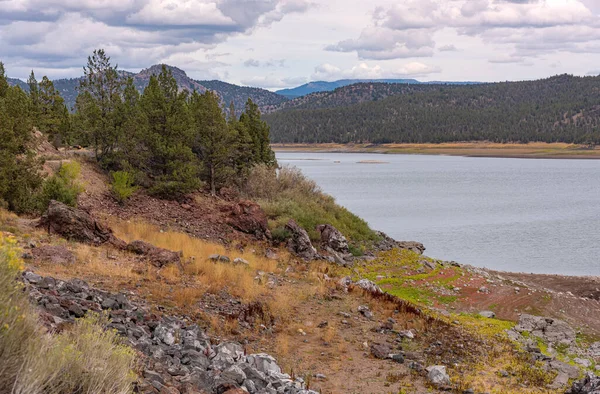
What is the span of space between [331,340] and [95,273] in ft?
18.2

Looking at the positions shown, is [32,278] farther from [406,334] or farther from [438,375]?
[406,334]

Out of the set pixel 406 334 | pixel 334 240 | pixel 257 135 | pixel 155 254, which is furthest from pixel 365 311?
pixel 257 135

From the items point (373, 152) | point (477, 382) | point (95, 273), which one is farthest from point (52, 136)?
point (373, 152)

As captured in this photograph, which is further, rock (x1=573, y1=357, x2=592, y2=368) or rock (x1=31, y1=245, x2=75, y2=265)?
rock (x1=573, y1=357, x2=592, y2=368)

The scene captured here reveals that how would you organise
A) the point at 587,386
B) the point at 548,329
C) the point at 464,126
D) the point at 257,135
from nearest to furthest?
the point at 587,386
the point at 548,329
the point at 257,135
the point at 464,126

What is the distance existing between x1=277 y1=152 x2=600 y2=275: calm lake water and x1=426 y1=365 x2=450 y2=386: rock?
69.9ft

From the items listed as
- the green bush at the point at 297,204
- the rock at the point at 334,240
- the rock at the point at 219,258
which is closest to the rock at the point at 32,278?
the rock at the point at 219,258

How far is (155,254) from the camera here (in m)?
15.3

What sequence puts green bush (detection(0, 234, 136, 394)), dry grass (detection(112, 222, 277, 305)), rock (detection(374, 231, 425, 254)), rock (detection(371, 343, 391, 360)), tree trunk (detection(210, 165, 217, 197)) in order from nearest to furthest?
1. green bush (detection(0, 234, 136, 394))
2. rock (detection(371, 343, 391, 360))
3. dry grass (detection(112, 222, 277, 305))
4. rock (detection(374, 231, 425, 254))
5. tree trunk (detection(210, 165, 217, 197))

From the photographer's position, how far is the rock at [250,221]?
80.4ft

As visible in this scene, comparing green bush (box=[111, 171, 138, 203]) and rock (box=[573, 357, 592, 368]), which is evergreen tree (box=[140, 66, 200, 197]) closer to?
green bush (box=[111, 171, 138, 203])

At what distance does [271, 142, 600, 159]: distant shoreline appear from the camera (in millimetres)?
129875

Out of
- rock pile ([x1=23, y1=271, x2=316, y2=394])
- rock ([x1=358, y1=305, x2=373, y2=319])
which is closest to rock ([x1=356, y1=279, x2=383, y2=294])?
rock ([x1=358, y1=305, x2=373, y2=319])

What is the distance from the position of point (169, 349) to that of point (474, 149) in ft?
493
